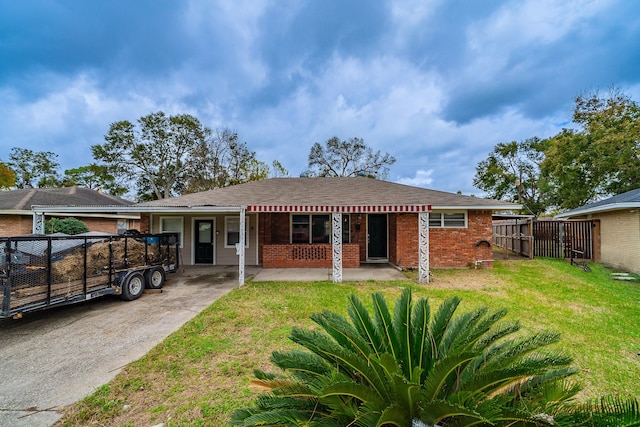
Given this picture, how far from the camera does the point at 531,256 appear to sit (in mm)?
13336

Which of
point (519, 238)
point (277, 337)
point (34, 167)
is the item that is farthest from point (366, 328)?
point (34, 167)

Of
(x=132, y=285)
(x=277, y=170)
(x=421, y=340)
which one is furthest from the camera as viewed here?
(x=277, y=170)

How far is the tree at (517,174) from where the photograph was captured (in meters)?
31.4

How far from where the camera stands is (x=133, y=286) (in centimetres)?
729

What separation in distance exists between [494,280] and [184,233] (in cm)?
1273

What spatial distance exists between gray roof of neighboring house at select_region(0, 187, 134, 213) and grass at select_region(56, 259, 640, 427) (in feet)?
56.7

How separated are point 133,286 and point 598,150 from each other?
92.0 feet

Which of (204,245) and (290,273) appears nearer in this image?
(290,273)

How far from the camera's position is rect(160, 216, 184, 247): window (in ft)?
40.3

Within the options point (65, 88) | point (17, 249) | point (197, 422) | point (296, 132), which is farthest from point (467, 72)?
point (65, 88)

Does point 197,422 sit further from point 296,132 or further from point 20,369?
point 296,132

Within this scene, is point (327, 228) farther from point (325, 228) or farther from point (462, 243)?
point (462, 243)

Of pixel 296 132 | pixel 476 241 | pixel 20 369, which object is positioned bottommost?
pixel 20 369

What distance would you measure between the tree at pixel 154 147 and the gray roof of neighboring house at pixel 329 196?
21150mm
